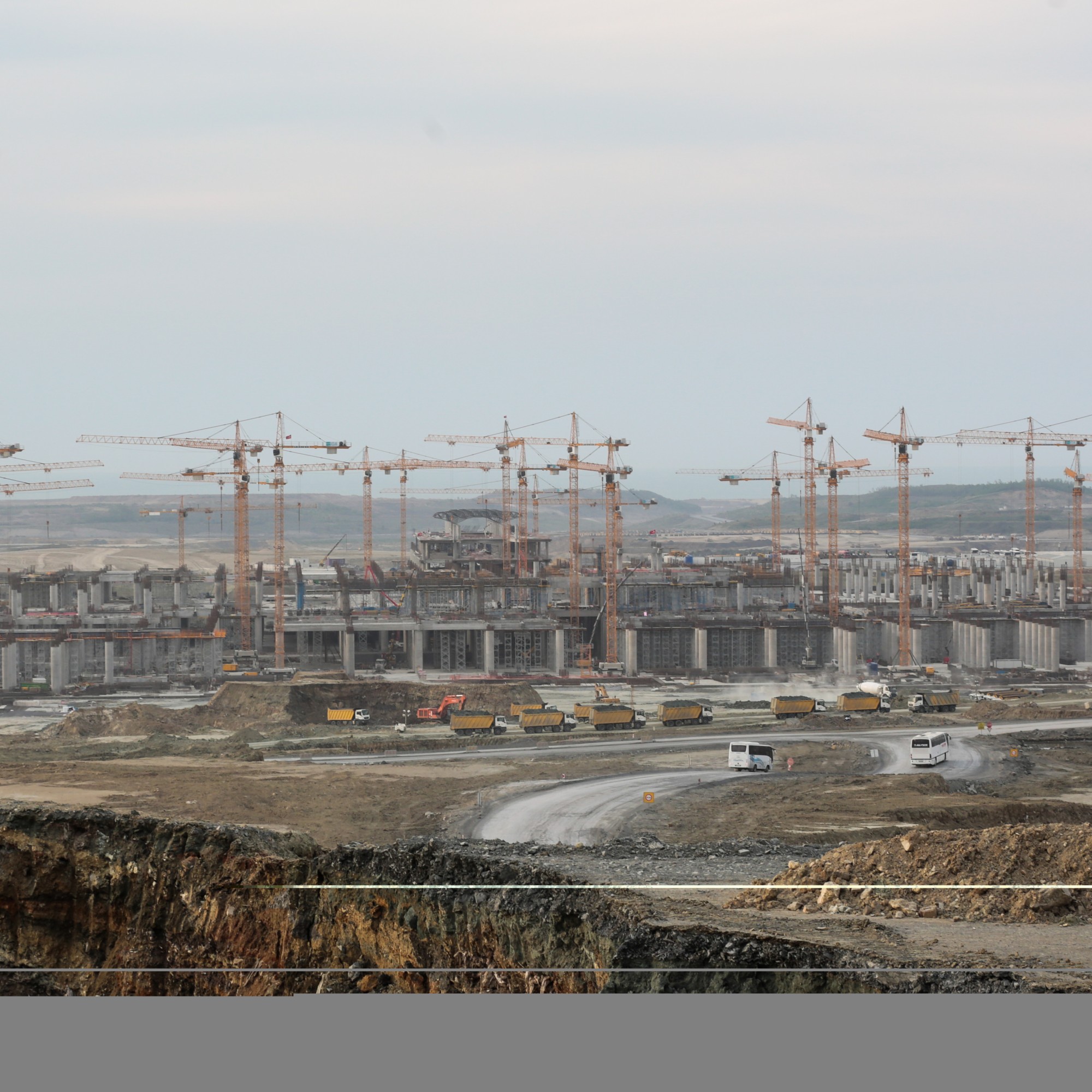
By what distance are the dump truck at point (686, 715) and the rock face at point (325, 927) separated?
32.9ft

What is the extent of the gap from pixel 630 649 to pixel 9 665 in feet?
41.9

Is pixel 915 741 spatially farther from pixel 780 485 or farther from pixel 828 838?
pixel 780 485

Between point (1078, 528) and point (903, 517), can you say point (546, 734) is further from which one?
point (1078, 528)

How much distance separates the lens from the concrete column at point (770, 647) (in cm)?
2462

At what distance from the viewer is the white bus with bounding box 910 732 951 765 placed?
46.2 feet

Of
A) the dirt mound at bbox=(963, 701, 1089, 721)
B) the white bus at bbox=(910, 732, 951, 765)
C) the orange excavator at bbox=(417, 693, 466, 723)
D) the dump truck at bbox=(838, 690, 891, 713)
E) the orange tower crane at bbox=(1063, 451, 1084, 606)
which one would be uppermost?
the orange tower crane at bbox=(1063, 451, 1084, 606)

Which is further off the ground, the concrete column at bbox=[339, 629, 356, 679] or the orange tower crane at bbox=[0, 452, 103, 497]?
the orange tower crane at bbox=[0, 452, 103, 497]

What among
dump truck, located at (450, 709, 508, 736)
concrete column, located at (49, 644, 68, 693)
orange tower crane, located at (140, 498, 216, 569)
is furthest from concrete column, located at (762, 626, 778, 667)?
concrete column, located at (49, 644, 68, 693)

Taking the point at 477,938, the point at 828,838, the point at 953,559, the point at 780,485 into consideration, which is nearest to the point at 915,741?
the point at 828,838

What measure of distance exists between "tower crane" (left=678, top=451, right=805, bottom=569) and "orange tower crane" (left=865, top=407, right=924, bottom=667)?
5.13ft

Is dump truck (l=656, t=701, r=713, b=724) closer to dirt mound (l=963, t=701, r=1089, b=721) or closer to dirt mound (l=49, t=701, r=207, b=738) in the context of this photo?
dirt mound (l=963, t=701, r=1089, b=721)

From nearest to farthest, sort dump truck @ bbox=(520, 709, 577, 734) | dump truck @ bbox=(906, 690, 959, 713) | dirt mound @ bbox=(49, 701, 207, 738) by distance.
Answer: dump truck @ bbox=(520, 709, 577, 734) < dirt mound @ bbox=(49, 701, 207, 738) < dump truck @ bbox=(906, 690, 959, 713)
